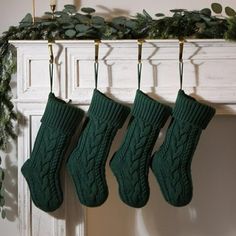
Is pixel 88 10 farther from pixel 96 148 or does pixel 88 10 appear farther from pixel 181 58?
pixel 96 148

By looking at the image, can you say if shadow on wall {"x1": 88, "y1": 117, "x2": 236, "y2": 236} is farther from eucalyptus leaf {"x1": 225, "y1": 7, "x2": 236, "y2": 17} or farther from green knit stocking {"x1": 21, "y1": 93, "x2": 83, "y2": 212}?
eucalyptus leaf {"x1": 225, "y1": 7, "x2": 236, "y2": 17}

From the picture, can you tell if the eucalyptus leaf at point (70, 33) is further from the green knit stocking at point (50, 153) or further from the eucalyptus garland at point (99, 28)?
the green knit stocking at point (50, 153)

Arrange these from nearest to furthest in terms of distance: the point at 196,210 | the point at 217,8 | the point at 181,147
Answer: the point at 181,147, the point at 217,8, the point at 196,210

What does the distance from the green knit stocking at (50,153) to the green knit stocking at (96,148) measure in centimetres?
6

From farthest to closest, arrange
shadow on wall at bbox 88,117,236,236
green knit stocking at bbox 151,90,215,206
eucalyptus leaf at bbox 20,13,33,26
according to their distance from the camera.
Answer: shadow on wall at bbox 88,117,236,236 → eucalyptus leaf at bbox 20,13,33,26 → green knit stocking at bbox 151,90,215,206

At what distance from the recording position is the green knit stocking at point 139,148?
125 cm

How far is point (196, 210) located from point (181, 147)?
1.37 ft

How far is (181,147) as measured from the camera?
1.24 meters

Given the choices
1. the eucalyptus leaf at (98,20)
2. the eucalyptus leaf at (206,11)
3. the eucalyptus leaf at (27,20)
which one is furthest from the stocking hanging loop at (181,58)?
the eucalyptus leaf at (27,20)

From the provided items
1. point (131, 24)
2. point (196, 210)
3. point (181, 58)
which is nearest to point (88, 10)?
point (131, 24)

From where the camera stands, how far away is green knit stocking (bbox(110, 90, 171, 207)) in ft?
4.11

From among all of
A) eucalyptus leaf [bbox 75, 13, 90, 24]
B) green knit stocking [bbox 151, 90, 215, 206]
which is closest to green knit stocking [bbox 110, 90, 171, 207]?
green knit stocking [bbox 151, 90, 215, 206]

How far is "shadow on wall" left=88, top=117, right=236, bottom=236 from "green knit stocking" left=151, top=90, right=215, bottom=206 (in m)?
0.27

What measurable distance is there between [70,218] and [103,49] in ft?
1.93
